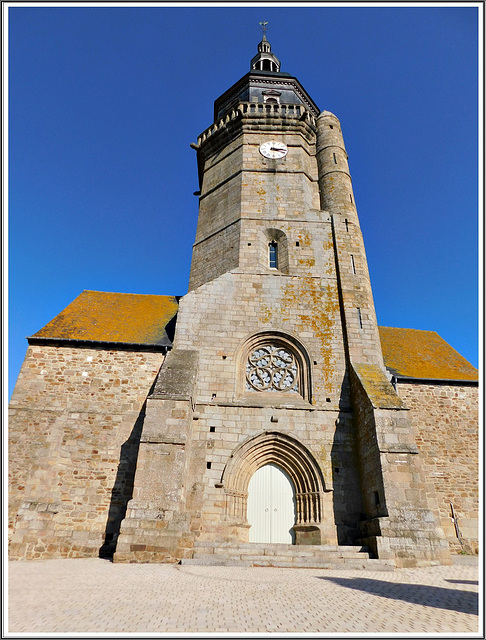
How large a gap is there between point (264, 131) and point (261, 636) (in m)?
14.9

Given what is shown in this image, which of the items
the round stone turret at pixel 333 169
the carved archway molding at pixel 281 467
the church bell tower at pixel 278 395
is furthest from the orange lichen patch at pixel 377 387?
the round stone turret at pixel 333 169

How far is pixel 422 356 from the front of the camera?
41.8 ft

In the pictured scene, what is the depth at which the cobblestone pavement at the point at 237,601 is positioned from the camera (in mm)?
3148

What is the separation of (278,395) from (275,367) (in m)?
0.75

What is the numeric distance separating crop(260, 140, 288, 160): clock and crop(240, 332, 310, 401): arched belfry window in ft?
23.4

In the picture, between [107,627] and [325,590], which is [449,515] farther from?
[107,627]

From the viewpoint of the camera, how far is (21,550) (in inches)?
327

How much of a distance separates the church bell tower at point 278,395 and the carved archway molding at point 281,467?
0.10 ft

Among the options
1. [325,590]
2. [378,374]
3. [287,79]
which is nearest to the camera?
[325,590]

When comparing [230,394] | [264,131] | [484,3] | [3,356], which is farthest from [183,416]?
[264,131]

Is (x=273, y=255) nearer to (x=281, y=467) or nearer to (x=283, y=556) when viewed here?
(x=281, y=467)

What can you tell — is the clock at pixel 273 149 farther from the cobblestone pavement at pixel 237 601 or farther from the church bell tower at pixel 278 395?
the cobblestone pavement at pixel 237 601

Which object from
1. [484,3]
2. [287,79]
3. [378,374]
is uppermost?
[287,79]

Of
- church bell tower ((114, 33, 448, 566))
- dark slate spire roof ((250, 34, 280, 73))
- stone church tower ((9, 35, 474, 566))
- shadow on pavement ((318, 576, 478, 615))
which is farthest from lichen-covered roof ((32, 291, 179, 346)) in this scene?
dark slate spire roof ((250, 34, 280, 73))
